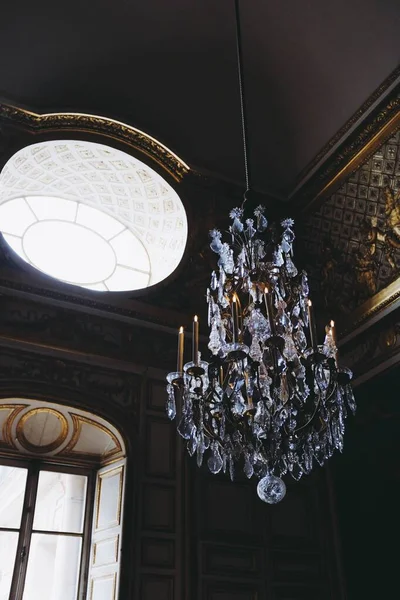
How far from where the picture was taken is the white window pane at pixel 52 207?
738cm

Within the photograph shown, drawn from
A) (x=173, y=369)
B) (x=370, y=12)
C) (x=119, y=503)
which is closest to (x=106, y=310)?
(x=173, y=369)

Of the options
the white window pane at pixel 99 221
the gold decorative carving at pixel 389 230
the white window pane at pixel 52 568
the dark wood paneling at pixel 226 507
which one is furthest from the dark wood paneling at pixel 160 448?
the gold decorative carving at pixel 389 230

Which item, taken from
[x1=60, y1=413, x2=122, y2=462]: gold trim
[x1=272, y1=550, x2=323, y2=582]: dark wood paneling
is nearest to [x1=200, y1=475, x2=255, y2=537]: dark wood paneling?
[x1=272, y1=550, x2=323, y2=582]: dark wood paneling

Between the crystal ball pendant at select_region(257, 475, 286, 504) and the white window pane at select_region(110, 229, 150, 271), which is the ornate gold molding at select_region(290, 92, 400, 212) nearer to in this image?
the white window pane at select_region(110, 229, 150, 271)

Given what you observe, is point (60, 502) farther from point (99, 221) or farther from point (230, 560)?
point (99, 221)

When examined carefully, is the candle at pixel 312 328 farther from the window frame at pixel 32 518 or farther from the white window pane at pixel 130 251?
the white window pane at pixel 130 251

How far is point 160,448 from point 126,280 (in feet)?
7.62

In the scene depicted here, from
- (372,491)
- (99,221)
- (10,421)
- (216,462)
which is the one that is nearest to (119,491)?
(10,421)

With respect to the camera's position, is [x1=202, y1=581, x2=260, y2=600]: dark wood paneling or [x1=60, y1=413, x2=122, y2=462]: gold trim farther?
[x1=60, y1=413, x2=122, y2=462]: gold trim

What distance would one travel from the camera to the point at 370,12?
6027 mm

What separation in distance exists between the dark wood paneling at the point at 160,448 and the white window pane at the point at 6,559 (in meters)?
1.37

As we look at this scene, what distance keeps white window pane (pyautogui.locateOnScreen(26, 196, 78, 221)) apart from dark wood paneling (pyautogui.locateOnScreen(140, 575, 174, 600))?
4.27 m

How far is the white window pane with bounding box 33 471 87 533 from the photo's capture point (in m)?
5.77

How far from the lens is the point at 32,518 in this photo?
5660 millimetres
